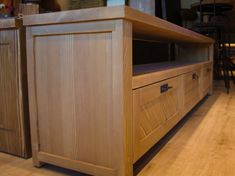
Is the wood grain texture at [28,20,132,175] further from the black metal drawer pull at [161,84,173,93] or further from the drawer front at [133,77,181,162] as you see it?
the black metal drawer pull at [161,84,173,93]

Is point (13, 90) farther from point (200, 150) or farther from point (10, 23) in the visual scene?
point (200, 150)

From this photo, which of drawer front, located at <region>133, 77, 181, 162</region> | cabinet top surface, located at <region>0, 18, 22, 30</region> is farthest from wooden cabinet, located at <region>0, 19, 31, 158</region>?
drawer front, located at <region>133, 77, 181, 162</region>

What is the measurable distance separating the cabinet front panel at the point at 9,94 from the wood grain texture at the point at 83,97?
15 centimetres

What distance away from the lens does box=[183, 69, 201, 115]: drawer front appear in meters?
1.54

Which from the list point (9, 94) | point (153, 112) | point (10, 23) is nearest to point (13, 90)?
point (9, 94)

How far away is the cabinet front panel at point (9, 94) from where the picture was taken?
42.4 inches

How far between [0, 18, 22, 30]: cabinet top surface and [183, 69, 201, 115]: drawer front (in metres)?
0.92

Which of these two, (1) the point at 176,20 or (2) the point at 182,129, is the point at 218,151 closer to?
(2) the point at 182,129

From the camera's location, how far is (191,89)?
1702 millimetres

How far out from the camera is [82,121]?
0.89 metres

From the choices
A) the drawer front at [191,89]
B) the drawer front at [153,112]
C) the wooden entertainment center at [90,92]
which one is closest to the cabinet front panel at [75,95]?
the wooden entertainment center at [90,92]

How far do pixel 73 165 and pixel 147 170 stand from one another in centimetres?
29

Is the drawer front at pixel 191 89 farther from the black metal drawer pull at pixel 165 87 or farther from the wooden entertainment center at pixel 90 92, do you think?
the wooden entertainment center at pixel 90 92

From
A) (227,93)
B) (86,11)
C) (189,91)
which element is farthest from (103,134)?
(227,93)
